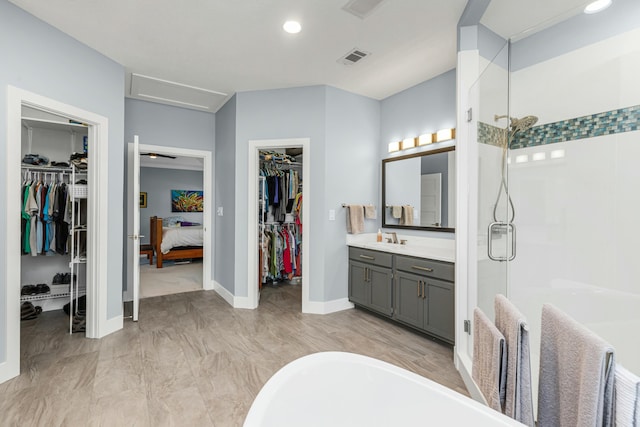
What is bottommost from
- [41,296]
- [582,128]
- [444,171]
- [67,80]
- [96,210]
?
[41,296]

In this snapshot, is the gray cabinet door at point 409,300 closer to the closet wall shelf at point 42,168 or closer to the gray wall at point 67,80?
the gray wall at point 67,80

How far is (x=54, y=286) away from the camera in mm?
3461

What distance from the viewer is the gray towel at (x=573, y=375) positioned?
768 mm

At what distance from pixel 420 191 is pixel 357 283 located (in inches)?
51.5

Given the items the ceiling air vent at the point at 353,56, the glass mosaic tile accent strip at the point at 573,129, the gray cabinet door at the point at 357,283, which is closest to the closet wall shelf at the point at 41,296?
the gray cabinet door at the point at 357,283

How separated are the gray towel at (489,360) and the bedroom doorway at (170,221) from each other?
10.6ft

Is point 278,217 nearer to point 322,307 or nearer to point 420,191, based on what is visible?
point 322,307

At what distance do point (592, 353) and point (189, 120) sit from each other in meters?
4.71

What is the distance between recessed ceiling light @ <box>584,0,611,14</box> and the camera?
190cm

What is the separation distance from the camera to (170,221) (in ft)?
25.3

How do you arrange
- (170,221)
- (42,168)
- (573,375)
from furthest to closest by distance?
(170,221)
(42,168)
(573,375)

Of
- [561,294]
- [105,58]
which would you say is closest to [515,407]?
[561,294]

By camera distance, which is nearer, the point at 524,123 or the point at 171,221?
the point at 524,123

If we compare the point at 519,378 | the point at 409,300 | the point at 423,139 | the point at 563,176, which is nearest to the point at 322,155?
the point at 423,139
